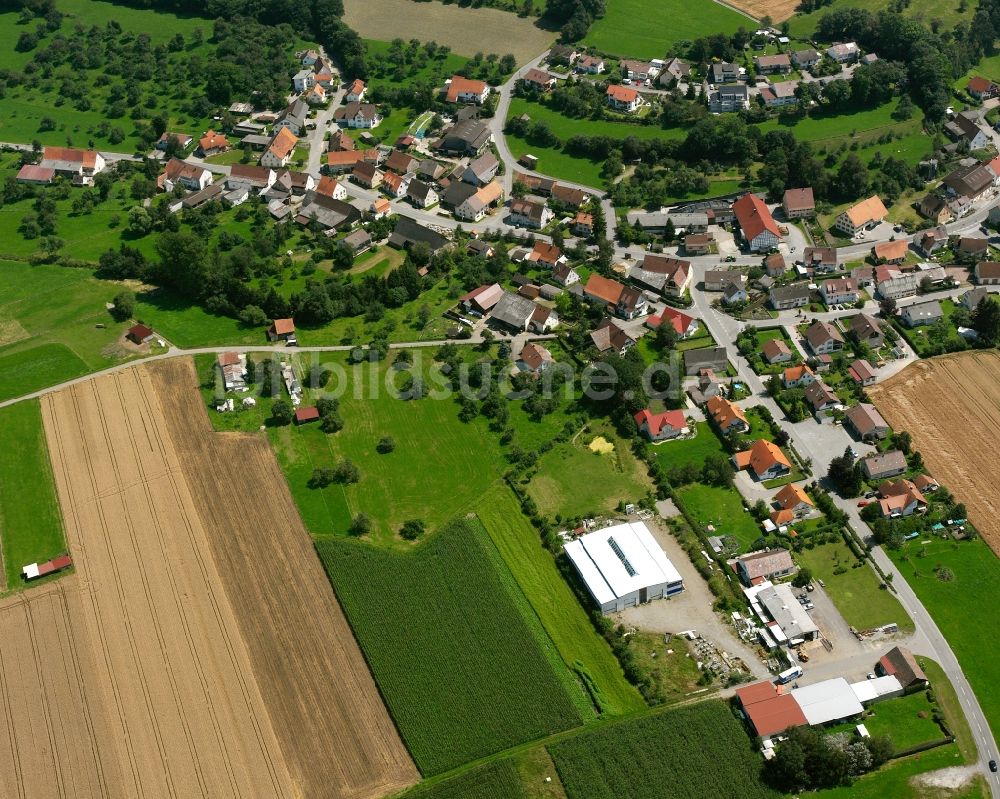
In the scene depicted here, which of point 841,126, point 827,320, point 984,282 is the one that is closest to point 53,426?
point 827,320

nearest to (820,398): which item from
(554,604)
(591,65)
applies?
(554,604)

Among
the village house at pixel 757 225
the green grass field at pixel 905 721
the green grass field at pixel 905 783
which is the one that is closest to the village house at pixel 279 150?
the village house at pixel 757 225

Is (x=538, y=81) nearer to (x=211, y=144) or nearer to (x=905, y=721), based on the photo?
(x=211, y=144)

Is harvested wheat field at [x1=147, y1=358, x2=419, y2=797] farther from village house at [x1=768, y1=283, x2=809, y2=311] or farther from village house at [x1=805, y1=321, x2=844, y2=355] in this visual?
village house at [x1=768, y1=283, x2=809, y2=311]

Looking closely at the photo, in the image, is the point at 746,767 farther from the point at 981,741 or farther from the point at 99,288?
the point at 99,288

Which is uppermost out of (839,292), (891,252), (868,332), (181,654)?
(891,252)
